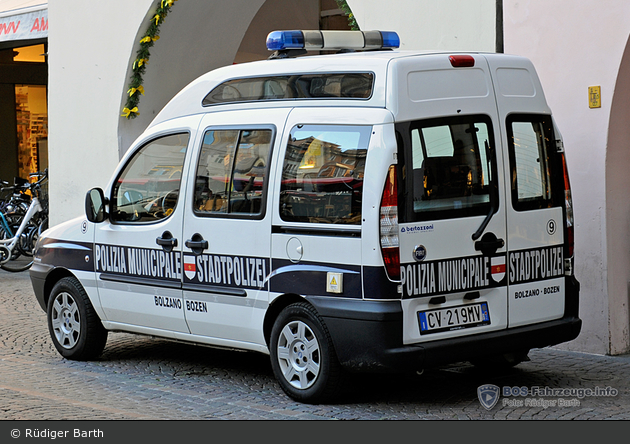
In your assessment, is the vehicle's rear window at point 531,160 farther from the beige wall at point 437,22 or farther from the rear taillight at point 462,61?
the beige wall at point 437,22

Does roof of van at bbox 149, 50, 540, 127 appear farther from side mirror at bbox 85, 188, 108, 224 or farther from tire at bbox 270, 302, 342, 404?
tire at bbox 270, 302, 342, 404

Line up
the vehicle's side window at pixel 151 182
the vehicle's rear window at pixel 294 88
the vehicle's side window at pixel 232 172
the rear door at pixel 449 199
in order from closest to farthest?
the rear door at pixel 449 199, the vehicle's rear window at pixel 294 88, the vehicle's side window at pixel 232 172, the vehicle's side window at pixel 151 182

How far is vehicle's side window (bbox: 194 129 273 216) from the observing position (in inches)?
240

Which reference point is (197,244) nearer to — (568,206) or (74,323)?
(74,323)

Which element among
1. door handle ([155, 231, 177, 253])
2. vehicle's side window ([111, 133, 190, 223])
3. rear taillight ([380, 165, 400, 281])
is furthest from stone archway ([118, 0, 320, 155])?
rear taillight ([380, 165, 400, 281])

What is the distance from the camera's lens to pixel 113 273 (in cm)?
711

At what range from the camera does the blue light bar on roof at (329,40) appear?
21.2 ft

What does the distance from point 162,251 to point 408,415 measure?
87.4 inches

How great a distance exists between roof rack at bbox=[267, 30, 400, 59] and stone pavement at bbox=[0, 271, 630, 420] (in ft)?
7.67

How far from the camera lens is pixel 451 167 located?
5625 mm

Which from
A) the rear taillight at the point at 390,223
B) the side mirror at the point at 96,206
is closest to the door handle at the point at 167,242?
the side mirror at the point at 96,206

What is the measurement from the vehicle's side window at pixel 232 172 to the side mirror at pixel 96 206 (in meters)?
1.10

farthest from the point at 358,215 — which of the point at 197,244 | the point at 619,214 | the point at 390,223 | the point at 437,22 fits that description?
the point at 437,22

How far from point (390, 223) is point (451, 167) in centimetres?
59
